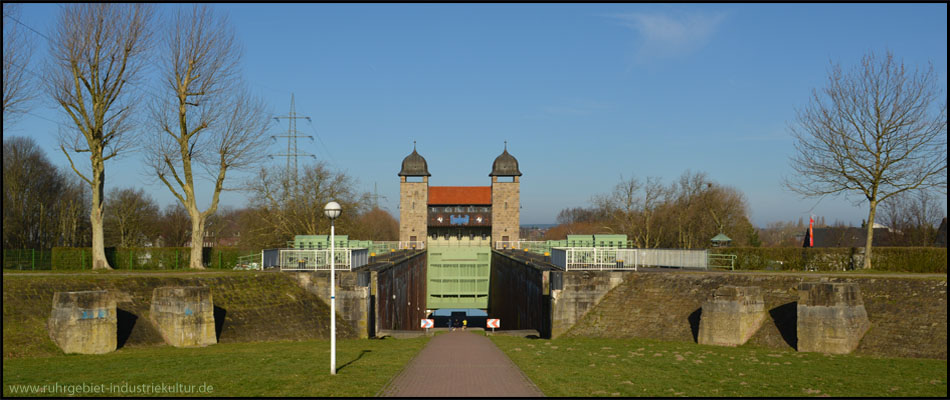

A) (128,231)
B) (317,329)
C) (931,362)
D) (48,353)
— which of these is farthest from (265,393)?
(128,231)

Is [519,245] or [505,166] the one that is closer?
[519,245]

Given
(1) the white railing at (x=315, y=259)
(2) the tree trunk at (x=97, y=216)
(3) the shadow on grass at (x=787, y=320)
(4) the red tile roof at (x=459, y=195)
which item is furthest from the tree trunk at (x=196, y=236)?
(4) the red tile roof at (x=459, y=195)

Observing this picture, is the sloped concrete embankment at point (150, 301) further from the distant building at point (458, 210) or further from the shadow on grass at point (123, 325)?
the distant building at point (458, 210)

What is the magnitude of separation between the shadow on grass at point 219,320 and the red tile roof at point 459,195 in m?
56.0

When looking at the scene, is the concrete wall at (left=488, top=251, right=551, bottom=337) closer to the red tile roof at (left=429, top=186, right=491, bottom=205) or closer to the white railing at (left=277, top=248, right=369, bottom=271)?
the white railing at (left=277, top=248, right=369, bottom=271)

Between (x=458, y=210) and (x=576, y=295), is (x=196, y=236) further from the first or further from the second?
(x=458, y=210)

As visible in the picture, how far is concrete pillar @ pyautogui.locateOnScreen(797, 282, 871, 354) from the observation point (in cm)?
1942

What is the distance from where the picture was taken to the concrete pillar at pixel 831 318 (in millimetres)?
19422

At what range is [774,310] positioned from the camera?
859 inches

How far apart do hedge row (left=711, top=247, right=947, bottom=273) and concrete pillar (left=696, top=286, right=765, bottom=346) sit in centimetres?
1431

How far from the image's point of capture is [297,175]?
59031 millimetres

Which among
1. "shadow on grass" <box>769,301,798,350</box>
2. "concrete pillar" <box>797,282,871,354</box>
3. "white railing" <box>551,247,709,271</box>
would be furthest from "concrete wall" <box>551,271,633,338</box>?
"concrete pillar" <box>797,282,871,354</box>

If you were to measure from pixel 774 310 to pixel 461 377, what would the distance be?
13138 mm

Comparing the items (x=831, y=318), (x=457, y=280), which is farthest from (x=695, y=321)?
(x=457, y=280)
